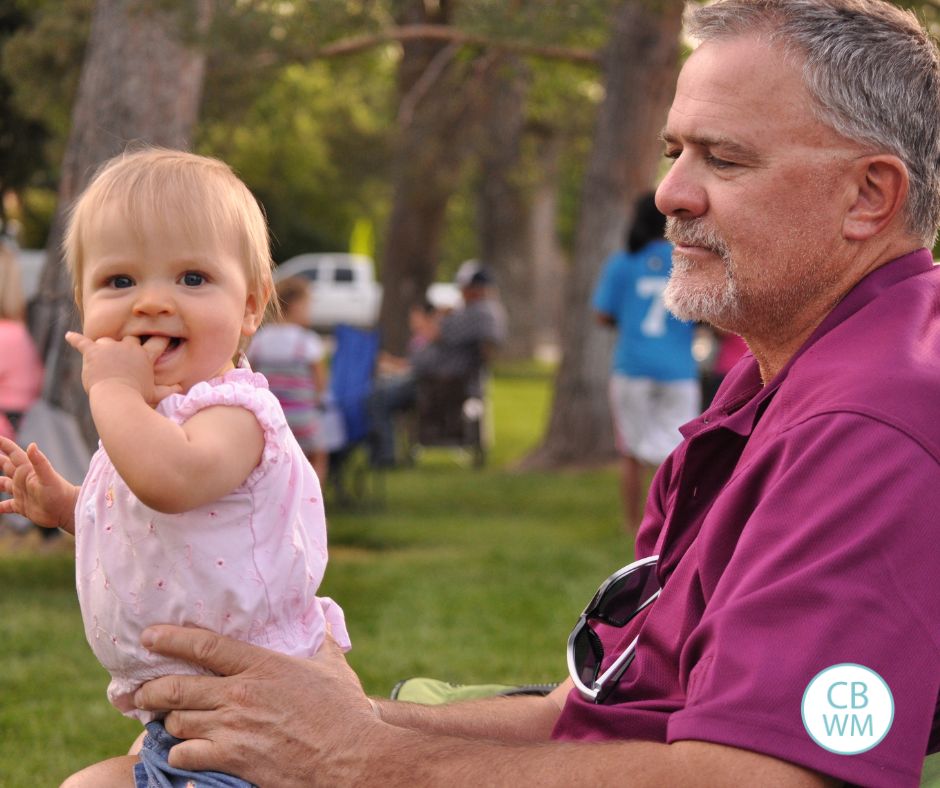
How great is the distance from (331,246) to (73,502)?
4652 centimetres

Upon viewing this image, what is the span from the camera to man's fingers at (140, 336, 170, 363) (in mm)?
2172

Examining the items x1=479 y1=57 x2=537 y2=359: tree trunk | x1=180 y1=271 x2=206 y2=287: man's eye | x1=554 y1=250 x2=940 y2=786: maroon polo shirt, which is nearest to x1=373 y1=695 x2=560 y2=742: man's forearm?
x1=554 y1=250 x2=940 y2=786: maroon polo shirt

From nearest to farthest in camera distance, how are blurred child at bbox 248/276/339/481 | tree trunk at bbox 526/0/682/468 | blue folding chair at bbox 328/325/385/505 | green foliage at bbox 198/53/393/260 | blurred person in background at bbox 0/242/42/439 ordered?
1. blurred person in background at bbox 0/242/42/439
2. blurred child at bbox 248/276/339/481
3. blue folding chair at bbox 328/325/385/505
4. tree trunk at bbox 526/0/682/468
5. green foliage at bbox 198/53/393/260

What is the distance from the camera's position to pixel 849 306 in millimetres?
2117

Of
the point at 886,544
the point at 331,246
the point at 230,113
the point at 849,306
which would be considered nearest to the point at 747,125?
the point at 849,306

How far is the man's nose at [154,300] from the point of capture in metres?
2.15

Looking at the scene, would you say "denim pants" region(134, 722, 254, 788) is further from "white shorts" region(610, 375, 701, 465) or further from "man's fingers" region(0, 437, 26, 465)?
"white shorts" region(610, 375, 701, 465)

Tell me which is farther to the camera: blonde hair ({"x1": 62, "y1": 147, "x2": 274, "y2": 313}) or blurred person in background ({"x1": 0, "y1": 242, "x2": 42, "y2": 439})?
blurred person in background ({"x1": 0, "y1": 242, "x2": 42, "y2": 439})

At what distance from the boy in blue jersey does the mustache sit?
6.31 meters

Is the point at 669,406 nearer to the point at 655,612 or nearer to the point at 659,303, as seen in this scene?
the point at 659,303

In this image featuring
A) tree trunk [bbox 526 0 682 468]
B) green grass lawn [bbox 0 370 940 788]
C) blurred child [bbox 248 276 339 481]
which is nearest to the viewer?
green grass lawn [bbox 0 370 940 788]

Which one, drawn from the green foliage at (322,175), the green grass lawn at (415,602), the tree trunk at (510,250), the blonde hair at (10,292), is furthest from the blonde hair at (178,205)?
the green foliage at (322,175)

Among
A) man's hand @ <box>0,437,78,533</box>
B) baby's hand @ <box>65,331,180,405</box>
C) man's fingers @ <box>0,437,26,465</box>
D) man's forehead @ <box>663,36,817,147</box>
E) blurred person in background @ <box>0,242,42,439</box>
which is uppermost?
man's forehead @ <box>663,36,817,147</box>

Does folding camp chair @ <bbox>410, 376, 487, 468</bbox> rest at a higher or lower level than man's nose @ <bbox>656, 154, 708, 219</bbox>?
lower
